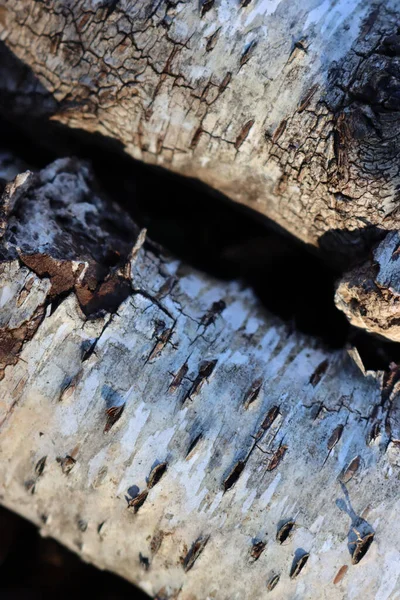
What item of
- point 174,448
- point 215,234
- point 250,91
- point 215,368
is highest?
point 250,91

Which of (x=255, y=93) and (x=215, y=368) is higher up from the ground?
(x=255, y=93)

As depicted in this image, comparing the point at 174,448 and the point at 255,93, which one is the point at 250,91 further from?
the point at 174,448

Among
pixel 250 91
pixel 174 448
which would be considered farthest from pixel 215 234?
pixel 174 448

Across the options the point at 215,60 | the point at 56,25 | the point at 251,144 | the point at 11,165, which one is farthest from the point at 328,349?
the point at 56,25

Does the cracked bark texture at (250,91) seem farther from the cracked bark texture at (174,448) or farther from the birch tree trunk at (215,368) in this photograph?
the cracked bark texture at (174,448)

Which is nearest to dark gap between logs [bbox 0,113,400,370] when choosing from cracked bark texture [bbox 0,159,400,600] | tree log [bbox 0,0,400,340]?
tree log [bbox 0,0,400,340]

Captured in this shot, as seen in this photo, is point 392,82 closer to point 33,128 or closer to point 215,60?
point 215,60

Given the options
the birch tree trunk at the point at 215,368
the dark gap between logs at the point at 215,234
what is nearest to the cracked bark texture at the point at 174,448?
the birch tree trunk at the point at 215,368

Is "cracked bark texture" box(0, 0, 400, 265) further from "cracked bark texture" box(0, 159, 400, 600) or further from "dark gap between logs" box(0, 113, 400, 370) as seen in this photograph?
"cracked bark texture" box(0, 159, 400, 600)
